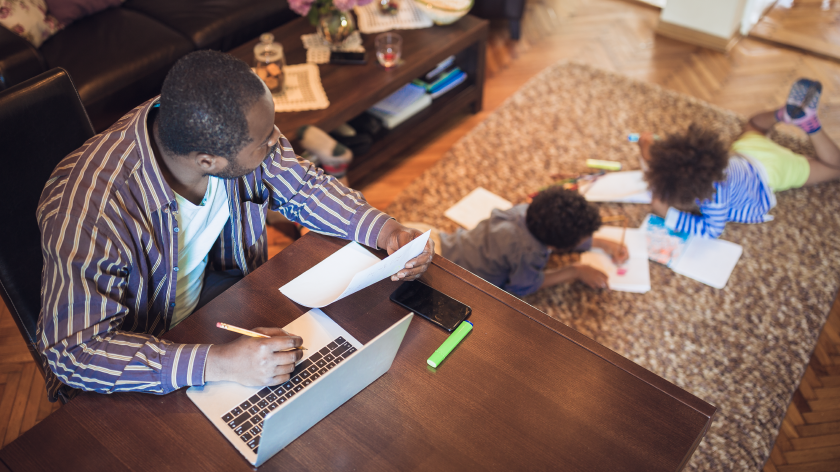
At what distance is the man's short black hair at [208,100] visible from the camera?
3.25ft

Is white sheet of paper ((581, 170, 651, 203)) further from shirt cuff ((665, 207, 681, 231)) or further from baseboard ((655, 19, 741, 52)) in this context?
baseboard ((655, 19, 741, 52))

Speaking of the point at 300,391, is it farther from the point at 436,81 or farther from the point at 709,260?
the point at 436,81

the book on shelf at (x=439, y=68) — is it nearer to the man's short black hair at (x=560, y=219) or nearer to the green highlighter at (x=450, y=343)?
the man's short black hair at (x=560, y=219)

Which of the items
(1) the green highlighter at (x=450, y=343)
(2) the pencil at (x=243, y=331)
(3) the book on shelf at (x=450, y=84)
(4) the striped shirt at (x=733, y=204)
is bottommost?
(4) the striped shirt at (x=733, y=204)

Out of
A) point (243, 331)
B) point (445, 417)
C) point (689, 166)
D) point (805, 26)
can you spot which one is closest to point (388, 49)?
point (689, 166)

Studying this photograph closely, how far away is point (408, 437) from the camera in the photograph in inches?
A: 37.9

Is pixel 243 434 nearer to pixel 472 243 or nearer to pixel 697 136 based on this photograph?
pixel 472 243

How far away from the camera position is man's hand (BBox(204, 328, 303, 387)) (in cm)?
99

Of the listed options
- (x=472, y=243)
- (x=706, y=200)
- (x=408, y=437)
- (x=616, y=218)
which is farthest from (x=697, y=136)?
(x=408, y=437)

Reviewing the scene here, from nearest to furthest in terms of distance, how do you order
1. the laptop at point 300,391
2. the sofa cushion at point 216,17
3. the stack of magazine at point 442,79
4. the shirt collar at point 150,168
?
1. the laptop at point 300,391
2. the shirt collar at point 150,168
3. the sofa cushion at point 216,17
4. the stack of magazine at point 442,79

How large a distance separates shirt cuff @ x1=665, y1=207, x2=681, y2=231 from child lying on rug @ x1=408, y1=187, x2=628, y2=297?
1.65ft

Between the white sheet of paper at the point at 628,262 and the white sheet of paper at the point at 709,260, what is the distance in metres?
0.13

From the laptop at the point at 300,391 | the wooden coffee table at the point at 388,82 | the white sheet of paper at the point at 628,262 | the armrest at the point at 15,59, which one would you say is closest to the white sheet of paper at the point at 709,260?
the white sheet of paper at the point at 628,262

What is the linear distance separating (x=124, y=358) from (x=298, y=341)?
282mm
